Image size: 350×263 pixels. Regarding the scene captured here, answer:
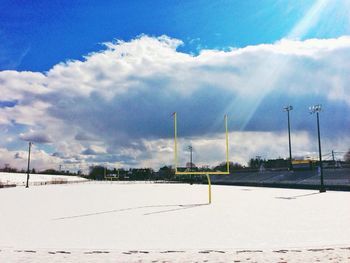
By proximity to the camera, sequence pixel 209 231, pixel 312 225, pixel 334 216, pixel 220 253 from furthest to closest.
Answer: pixel 334 216
pixel 312 225
pixel 209 231
pixel 220 253

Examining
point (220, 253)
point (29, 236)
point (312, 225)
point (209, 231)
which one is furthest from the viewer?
point (312, 225)

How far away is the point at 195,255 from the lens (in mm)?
7668

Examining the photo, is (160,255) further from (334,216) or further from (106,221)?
(334,216)

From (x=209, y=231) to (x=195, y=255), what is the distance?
142 inches

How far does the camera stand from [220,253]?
7887 millimetres

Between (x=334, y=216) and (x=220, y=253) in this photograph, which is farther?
(x=334, y=216)

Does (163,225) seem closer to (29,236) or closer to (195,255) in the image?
(29,236)

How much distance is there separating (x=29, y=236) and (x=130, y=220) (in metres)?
4.31

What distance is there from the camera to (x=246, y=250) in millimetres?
8180

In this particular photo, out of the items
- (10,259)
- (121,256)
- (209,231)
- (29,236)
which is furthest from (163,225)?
(10,259)

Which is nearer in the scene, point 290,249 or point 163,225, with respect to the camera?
point 290,249

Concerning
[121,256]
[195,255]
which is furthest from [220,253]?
[121,256]

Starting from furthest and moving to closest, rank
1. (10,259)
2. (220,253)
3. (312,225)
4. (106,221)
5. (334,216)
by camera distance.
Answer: (334,216)
(106,221)
(312,225)
(220,253)
(10,259)

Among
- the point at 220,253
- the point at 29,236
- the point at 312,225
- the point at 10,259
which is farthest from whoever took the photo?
the point at 312,225
